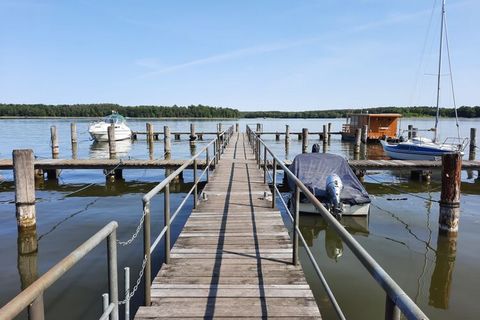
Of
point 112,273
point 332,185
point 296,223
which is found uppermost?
point 112,273

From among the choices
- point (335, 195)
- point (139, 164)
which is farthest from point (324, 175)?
point (139, 164)

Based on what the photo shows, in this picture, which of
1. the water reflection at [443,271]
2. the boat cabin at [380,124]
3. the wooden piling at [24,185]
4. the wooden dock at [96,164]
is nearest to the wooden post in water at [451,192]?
the water reflection at [443,271]

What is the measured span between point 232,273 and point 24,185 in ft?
21.2

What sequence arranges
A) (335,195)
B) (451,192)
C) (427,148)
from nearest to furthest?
1. (451,192)
2. (335,195)
3. (427,148)

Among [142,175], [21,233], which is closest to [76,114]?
[142,175]

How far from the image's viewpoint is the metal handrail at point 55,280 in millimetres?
1337

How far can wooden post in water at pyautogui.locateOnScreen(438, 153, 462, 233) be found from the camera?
9.11m

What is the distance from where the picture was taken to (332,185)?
10.4 m

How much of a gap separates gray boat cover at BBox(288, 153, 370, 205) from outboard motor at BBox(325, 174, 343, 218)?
0.99 feet

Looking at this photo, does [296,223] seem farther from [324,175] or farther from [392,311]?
[324,175]

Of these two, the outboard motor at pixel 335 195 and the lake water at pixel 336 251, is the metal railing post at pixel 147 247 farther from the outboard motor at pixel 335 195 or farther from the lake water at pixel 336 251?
the outboard motor at pixel 335 195

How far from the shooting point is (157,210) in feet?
39.2

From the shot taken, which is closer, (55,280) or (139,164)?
(55,280)

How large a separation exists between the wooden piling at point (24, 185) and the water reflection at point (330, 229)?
658 centimetres
